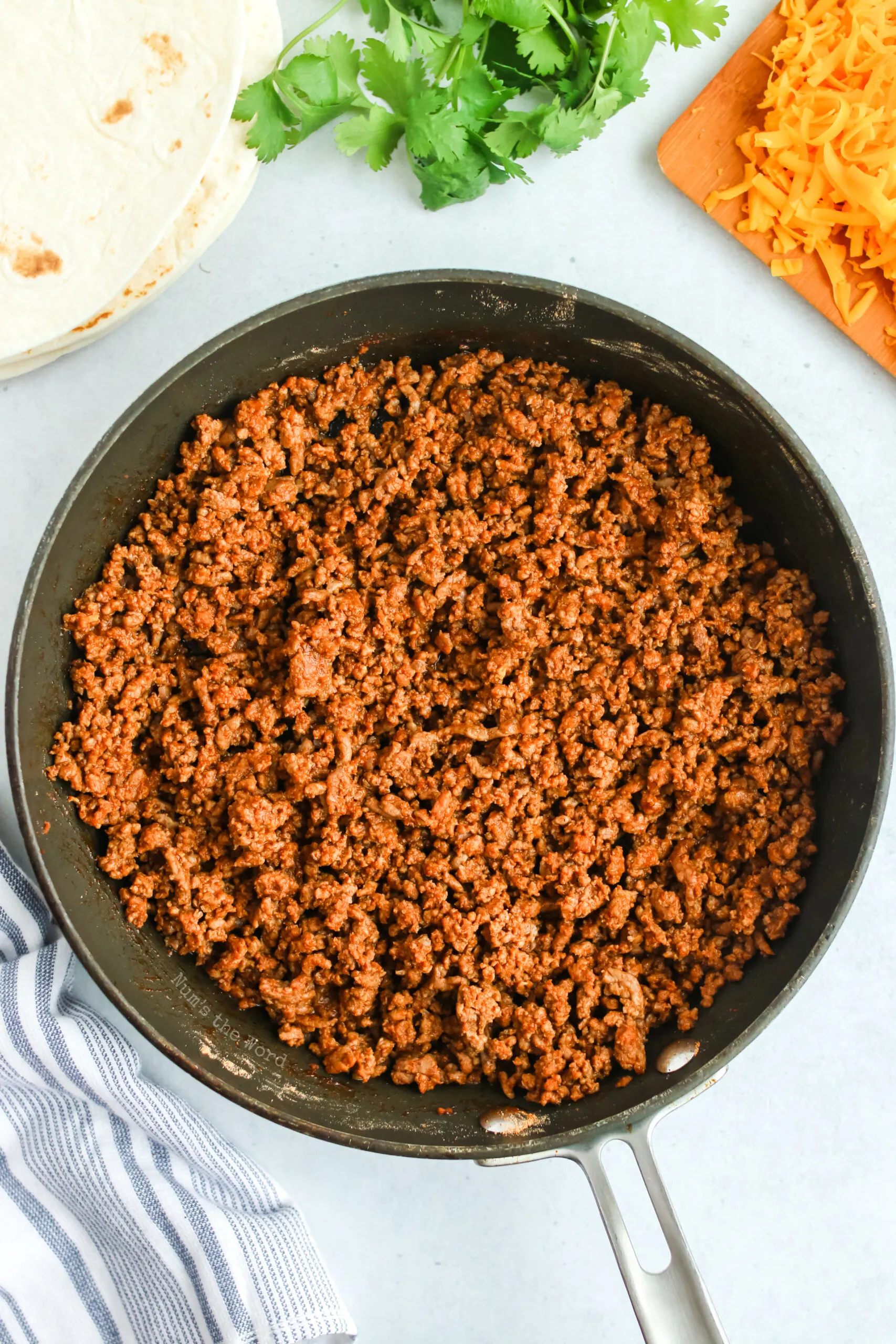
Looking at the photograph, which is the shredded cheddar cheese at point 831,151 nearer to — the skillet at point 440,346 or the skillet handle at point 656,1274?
the skillet at point 440,346

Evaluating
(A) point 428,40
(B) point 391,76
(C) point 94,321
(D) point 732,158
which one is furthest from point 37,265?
(D) point 732,158

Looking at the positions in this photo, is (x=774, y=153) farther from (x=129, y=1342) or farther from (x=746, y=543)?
(x=129, y=1342)

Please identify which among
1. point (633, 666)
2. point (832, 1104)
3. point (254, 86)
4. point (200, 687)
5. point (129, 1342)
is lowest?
point (129, 1342)

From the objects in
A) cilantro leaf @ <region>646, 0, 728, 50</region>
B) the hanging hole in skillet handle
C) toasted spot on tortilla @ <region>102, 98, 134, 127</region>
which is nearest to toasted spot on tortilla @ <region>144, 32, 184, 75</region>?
toasted spot on tortilla @ <region>102, 98, 134, 127</region>

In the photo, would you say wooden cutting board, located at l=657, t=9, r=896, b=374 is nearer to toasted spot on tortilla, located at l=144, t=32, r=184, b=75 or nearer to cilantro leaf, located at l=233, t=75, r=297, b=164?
cilantro leaf, located at l=233, t=75, r=297, b=164

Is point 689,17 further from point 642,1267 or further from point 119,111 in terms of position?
point 642,1267

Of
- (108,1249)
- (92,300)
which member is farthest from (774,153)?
(108,1249)
